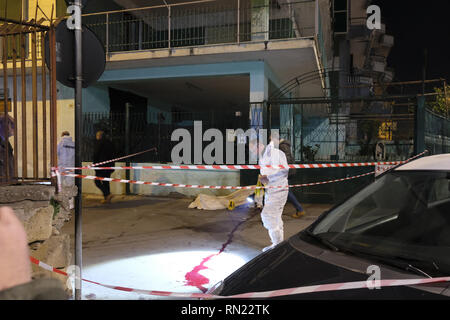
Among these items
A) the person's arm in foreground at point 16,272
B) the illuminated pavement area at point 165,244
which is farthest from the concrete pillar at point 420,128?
the person's arm in foreground at point 16,272

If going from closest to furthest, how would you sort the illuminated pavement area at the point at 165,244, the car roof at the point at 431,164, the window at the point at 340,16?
1. the car roof at the point at 431,164
2. the illuminated pavement area at the point at 165,244
3. the window at the point at 340,16

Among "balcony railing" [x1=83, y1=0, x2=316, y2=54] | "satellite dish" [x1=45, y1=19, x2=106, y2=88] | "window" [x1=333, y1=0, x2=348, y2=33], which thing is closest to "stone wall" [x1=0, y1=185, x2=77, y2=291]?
"satellite dish" [x1=45, y1=19, x2=106, y2=88]

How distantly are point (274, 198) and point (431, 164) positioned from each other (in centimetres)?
278

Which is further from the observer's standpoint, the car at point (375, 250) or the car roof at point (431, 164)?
the car roof at point (431, 164)

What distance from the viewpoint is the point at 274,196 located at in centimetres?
523

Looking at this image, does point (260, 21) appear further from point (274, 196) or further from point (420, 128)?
point (274, 196)

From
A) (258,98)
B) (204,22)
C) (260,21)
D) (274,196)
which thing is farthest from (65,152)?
(204,22)

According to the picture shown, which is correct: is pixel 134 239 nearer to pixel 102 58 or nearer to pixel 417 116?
pixel 102 58

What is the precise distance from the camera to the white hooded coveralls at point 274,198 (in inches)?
203

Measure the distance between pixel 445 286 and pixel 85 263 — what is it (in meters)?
4.19

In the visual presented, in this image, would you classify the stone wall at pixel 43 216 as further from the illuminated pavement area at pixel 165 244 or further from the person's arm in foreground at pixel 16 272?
the person's arm in foreground at pixel 16 272

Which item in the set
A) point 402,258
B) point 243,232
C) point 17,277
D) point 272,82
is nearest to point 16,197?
point 17,277

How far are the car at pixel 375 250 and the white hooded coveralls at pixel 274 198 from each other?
81.4 inches

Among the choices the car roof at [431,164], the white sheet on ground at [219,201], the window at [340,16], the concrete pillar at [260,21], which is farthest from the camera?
the window at [340,16]
